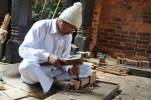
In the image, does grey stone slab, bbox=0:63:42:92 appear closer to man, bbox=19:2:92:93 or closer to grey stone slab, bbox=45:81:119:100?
man, bbox=19:2:92:93

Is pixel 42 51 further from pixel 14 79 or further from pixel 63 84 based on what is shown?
pixel 14 79

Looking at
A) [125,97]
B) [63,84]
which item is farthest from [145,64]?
[63,84]

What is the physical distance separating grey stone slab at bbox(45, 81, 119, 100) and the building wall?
252 cm

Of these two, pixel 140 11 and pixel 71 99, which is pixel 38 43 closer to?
pixel 71 99

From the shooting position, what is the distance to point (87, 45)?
6.63 m

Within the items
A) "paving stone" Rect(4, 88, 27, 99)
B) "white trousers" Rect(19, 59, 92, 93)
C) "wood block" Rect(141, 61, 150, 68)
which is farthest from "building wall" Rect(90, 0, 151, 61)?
"paving stone" Rect(4, 88, 27, 99)

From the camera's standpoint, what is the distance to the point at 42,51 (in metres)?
3.28

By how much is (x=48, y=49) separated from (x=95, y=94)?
89 centimetres

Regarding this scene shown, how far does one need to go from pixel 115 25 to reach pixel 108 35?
32 cm

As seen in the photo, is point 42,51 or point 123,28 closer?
point 42,51

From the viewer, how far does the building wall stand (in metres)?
6.13

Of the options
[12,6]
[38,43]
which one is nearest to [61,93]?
[38,43]

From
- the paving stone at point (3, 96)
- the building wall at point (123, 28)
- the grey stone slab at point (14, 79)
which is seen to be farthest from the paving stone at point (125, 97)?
the building wall at point (123, 28)

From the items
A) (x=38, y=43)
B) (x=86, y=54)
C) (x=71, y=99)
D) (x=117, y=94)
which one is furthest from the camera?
(x=86, y=54)
